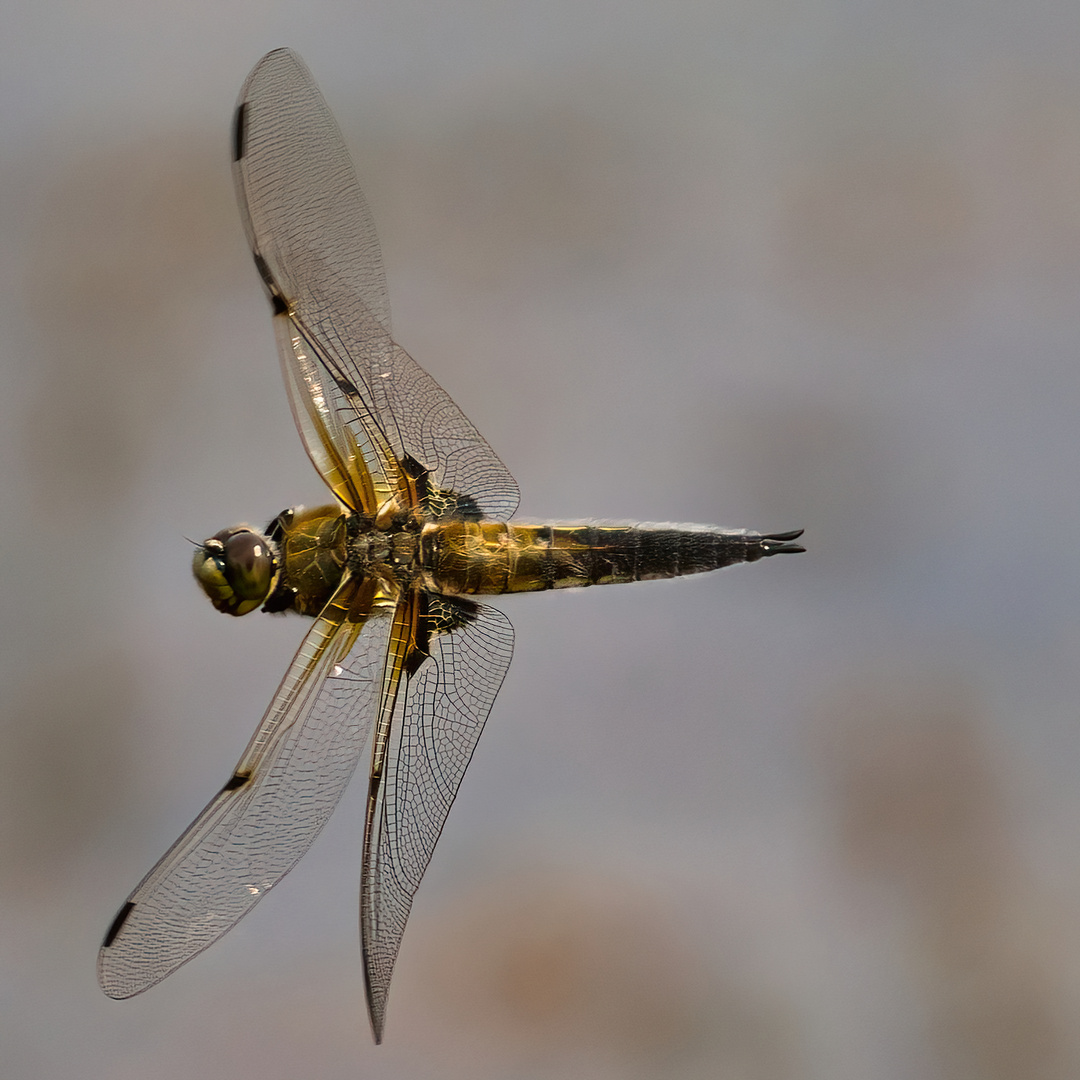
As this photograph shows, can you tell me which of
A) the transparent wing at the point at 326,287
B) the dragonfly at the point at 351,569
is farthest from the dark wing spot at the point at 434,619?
the transparent wing at the point at 326,287

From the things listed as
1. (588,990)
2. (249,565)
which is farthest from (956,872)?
(249,565)

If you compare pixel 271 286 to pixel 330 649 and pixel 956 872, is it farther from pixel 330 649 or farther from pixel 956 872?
pixel 956 872

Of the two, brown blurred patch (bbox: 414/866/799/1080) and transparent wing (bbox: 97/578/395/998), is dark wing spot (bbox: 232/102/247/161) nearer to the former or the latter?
transparent wing (bbox: 97/578/395/998)

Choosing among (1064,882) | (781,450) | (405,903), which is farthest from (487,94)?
(1064,882)

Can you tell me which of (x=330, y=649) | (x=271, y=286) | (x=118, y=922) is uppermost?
(x=271, y=286)

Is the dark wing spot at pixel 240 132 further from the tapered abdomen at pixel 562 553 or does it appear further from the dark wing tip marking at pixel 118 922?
the dark wing tip marking at pixel 118 922

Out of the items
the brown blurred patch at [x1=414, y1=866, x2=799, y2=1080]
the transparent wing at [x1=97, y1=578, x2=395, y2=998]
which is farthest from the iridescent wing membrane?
the brown blurred patch at [x1=414, y1=866, x2=799, y2=1080]
